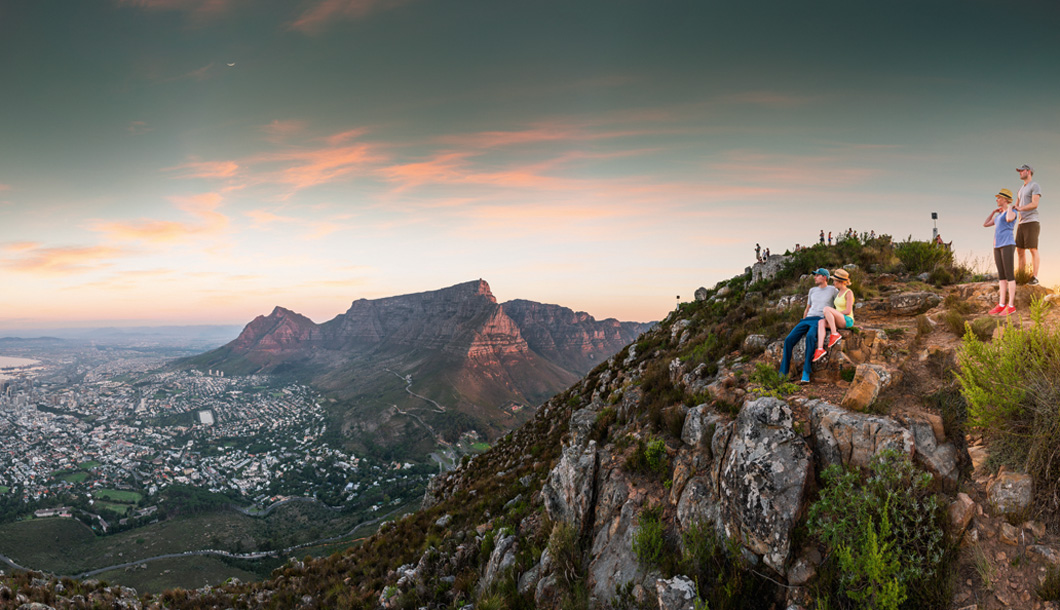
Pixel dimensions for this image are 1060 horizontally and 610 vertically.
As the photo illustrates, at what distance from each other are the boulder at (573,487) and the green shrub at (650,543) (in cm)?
212

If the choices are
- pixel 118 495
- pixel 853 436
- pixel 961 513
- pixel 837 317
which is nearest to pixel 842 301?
pixel 837 317

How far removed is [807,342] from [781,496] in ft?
13.4

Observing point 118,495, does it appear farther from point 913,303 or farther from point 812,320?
point 913,303

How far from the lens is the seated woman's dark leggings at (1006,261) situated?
30.8ft

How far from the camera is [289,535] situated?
227 feet

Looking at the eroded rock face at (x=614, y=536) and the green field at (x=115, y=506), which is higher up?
the eroded rock face at (x=614, y=536)

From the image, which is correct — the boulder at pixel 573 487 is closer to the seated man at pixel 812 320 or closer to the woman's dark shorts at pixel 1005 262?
the seated man at pixel 812 320

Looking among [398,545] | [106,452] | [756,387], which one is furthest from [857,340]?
[106,452]

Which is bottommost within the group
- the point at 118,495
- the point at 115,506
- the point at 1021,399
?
the point at 118,495

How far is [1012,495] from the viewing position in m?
5.41

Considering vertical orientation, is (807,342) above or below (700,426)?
above

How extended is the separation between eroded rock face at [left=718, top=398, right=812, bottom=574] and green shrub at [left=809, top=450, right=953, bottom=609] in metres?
0.40

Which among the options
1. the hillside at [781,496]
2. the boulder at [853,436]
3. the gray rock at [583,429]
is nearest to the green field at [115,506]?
the hillside at [781,496]

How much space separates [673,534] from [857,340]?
260 inches
